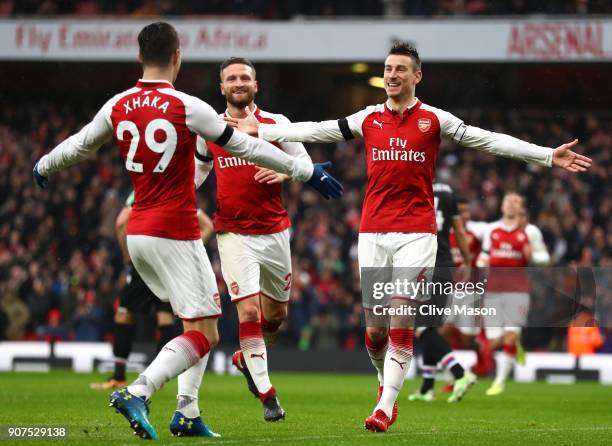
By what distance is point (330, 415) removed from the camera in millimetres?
9344

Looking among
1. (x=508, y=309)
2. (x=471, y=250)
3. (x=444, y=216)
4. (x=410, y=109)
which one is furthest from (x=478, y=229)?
(x=410, y=109)

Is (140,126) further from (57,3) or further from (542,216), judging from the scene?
(57,3)

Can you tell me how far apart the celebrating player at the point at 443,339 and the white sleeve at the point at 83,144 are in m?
5.34

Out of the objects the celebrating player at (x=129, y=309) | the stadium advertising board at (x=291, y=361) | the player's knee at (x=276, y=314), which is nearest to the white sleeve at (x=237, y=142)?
the player's knee at (x=276, y=314)

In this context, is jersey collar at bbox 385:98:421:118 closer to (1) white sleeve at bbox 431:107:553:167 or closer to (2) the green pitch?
(1) white sleeve at bbox 431:107:553:167

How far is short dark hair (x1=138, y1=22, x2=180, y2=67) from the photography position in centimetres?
669

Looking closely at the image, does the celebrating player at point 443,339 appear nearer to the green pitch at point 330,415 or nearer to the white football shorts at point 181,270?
the green pitch at point 330,415

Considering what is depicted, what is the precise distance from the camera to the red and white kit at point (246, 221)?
8906mm

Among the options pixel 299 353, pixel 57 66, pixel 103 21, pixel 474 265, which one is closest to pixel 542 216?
pixel 299 353

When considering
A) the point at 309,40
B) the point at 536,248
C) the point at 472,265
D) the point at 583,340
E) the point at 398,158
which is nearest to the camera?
the point at 398,158

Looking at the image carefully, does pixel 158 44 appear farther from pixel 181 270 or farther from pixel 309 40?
pixel 309 40

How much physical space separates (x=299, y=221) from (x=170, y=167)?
16.3 m

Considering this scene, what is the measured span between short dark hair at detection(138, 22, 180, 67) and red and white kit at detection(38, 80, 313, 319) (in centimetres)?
14

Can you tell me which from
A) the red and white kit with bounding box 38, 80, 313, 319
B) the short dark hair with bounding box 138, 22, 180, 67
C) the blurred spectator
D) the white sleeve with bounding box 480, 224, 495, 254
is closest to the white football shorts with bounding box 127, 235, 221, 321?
the red and white kit with bounding box 38, 80, 313, 319
